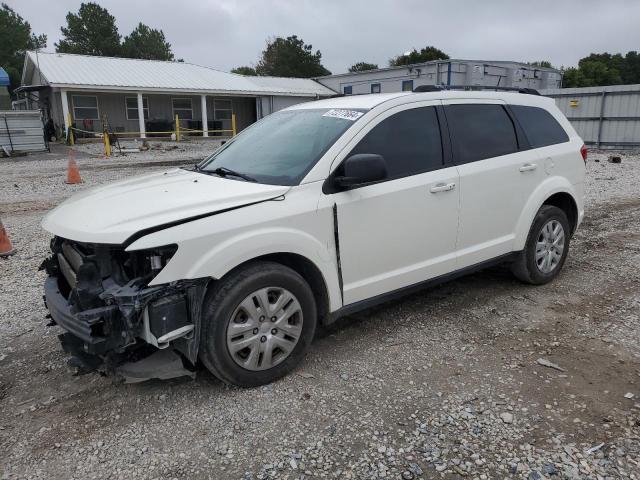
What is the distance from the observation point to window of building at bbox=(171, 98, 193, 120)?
1288 inches

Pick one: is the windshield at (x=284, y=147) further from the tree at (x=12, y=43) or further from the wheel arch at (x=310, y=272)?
the tree at (x=12, y=43)

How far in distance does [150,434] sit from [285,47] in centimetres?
6880

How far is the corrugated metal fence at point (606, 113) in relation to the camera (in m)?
18.1

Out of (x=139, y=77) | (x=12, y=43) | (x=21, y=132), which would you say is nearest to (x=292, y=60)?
(x=12, y=43)

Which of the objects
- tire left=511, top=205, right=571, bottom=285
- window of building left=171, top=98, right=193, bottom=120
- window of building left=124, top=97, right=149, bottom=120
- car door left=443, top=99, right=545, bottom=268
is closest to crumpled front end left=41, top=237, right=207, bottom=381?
car door left=443, top=99, right=545, bottom=268

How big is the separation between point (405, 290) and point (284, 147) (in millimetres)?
1442

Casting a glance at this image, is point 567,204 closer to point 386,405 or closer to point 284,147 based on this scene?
point 284,147

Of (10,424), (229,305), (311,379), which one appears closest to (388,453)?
(311,379)

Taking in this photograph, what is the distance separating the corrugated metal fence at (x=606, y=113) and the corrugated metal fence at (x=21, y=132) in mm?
20401

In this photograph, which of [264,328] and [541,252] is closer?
[264,328]

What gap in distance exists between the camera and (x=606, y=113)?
18781 mm

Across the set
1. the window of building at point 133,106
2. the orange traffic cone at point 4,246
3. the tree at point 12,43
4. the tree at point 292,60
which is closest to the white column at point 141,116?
the window of building at point 133,106

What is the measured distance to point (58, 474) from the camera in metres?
2.65

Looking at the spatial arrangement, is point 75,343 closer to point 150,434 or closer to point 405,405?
point 150,434
